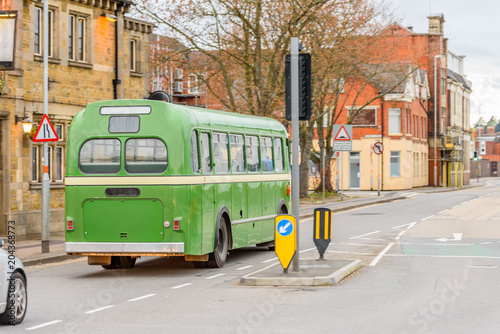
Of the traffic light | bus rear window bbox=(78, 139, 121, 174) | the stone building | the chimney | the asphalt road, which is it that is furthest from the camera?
the chimney

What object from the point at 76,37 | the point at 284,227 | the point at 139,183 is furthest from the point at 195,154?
the point at 76,37

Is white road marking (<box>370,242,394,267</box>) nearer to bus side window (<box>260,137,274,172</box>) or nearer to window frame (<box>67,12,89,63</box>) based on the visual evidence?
bus side window (<box>260,137,274,172</box>)

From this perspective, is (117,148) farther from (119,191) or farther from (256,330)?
(256,330)

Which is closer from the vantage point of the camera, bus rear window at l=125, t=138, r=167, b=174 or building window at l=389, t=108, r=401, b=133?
bus rear window at l=125, t=138, r=167, b=174

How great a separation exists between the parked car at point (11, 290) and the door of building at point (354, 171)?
58.3m

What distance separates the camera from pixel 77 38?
2822 cm

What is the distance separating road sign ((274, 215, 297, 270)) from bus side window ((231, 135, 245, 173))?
11.5 feet

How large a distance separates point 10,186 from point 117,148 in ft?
30.7

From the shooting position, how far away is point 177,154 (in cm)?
1614

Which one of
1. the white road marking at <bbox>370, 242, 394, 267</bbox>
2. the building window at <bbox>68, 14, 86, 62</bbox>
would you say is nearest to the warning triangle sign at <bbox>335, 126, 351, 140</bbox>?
the building window at <bbox>68, 14, 86, 62</bbox>

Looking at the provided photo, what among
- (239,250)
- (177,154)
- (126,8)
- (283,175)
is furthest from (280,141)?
(126,8)

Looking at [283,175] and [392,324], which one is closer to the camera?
[392,324]

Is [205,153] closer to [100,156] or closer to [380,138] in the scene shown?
[100,156]

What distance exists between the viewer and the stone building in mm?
24922
